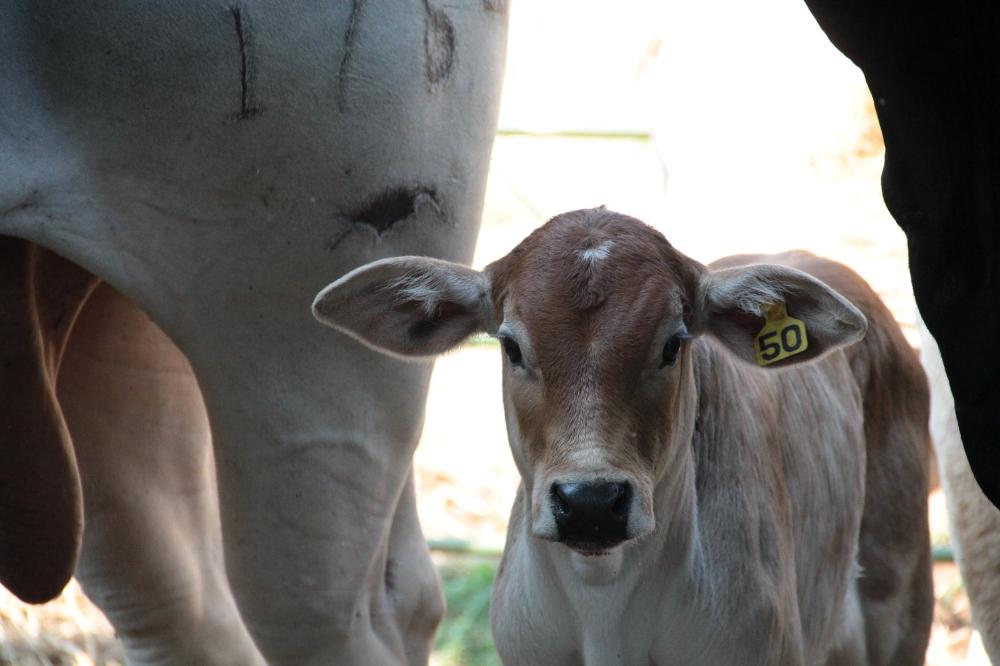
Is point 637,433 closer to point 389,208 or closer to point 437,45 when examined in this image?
point 389,208

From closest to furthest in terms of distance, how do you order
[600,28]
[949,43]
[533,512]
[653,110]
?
1. [949,43]
2. [533,512]
3. [653,110]
4. [600,28]

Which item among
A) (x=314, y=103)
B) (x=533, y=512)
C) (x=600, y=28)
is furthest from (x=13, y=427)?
(x=600, y=28)

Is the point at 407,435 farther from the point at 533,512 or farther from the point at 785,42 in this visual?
the point at 785,42

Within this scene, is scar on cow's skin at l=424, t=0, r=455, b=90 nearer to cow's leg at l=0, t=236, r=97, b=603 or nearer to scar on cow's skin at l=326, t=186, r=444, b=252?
scar on cow's skin at l=326, t=186, r=444, b=252

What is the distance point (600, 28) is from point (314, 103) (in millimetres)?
10389

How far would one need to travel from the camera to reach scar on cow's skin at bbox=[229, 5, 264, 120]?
3461 mm

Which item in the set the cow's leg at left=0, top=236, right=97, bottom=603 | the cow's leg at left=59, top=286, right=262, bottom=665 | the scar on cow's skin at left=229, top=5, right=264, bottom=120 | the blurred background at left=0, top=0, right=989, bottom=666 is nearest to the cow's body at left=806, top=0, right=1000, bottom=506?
the scar on cow's skin at left=229, top=5, right=264, bottom=120

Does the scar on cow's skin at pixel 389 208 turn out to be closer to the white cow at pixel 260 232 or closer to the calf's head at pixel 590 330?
the white cow at pixel 260 232

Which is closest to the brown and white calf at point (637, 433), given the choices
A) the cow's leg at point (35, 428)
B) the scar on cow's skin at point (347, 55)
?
the scar on cow's skin at point (347, 55)

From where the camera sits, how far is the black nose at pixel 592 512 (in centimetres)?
319

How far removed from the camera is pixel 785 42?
828 centimetres

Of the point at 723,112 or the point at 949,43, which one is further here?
the point at 723,112

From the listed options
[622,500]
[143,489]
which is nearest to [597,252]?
[622,500]

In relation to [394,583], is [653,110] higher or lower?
higher
